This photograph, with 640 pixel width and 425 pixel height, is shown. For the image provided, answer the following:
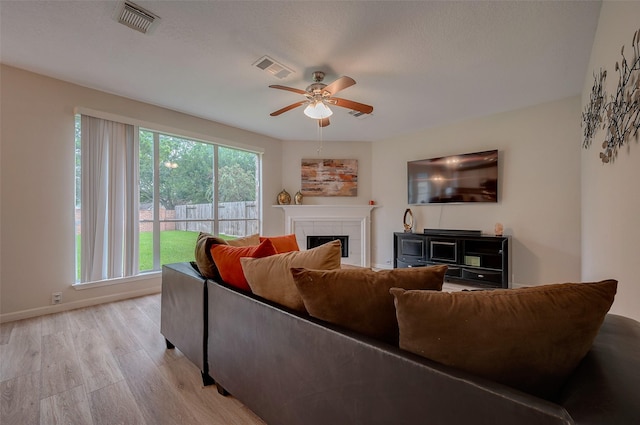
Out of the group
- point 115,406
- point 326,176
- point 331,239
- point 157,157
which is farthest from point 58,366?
point 326,176

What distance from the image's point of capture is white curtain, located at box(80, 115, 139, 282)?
10.2ft

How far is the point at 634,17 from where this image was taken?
1271 mm

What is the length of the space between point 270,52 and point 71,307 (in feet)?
11.0

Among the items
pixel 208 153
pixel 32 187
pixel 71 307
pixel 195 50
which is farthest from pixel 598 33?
pixel 71 307

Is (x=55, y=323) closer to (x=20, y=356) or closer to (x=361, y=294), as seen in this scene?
(x=20, y=356)

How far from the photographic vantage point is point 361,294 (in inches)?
39.9

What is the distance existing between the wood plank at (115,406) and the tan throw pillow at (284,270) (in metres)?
0.93

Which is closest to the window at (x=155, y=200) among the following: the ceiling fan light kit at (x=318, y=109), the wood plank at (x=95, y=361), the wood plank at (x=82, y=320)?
the wood plank at (x=82, y=320)

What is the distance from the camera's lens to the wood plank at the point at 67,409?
141 centimetres

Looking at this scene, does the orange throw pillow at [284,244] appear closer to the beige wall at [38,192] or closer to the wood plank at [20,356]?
the wood plank at [20,356]

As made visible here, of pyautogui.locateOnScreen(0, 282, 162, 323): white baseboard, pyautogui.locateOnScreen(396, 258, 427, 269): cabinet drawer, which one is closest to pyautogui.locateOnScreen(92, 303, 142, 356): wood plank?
pyautogui.locateOnScreen(0, 282, 162, 323): white baseboard

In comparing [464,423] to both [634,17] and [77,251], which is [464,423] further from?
[77,251]

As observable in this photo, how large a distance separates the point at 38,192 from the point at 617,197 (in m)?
4.74

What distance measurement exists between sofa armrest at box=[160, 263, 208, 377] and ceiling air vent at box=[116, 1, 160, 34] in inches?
71.4
